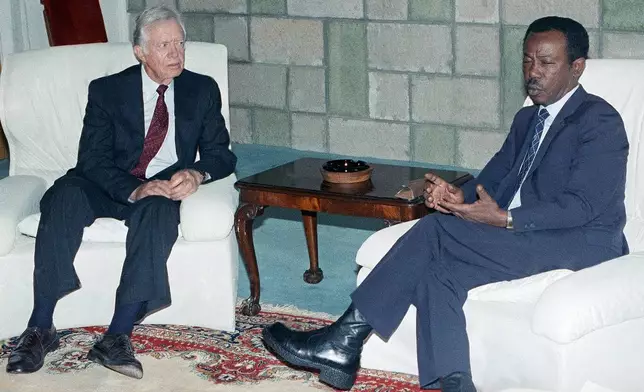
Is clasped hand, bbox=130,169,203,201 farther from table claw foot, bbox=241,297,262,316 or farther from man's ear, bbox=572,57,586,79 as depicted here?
man's ear, bbox=572,57,586,79

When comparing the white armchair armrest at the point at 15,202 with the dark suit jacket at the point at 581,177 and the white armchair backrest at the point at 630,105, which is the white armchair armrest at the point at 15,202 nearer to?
the dark suit jacket at the point at 581,177

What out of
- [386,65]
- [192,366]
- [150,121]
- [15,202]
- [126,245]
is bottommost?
[192,366]

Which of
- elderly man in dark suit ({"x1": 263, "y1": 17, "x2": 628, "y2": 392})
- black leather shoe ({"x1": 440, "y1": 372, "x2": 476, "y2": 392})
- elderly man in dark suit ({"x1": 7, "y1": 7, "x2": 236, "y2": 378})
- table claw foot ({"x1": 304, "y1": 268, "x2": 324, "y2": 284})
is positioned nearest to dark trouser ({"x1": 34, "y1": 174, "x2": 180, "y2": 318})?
elderly man in dark suit ({"x1": 7, "y1": 7, "x2": 236, "y2": 378})

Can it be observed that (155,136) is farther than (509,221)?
Yes

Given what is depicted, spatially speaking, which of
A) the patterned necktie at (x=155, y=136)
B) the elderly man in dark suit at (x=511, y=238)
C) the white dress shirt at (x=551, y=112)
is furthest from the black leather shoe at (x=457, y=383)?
the patterned necktie at (x=155, y=136)

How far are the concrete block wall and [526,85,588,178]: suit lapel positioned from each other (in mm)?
2401

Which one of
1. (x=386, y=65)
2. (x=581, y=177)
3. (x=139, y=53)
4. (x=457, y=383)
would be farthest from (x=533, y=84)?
(x=386, y=65)

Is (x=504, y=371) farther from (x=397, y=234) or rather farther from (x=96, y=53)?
(x=96, y=53)

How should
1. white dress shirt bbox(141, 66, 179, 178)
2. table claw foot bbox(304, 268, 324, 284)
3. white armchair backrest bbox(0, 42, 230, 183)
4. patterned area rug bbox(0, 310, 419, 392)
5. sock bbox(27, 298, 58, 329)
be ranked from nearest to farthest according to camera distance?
patterned area rug bbox(0, 310, 419, 392), sock bbox(27, 298, 58, 329), white dress shirt bbox(141, 66, 179, 178), white armchair backrest bbox(0, 42, 230, 183), table claw foot bbox(304, 268, 324, 284)

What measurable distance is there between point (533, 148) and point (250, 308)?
A: 132cm

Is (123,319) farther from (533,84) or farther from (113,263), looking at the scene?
(533,84)

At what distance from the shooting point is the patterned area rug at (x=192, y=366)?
3699 millimetres

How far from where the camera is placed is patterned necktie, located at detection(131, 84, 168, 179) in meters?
4.30

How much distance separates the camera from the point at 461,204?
3533 mm
